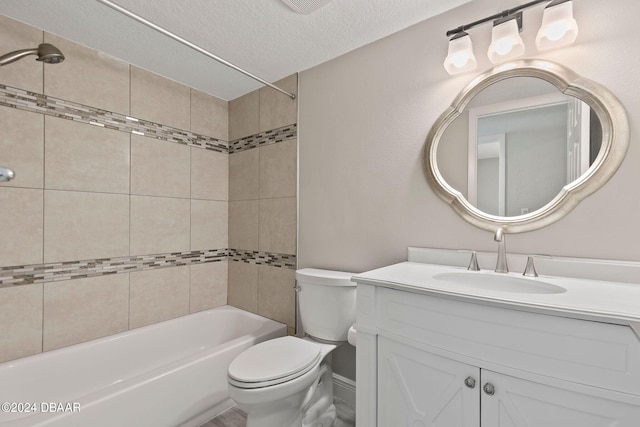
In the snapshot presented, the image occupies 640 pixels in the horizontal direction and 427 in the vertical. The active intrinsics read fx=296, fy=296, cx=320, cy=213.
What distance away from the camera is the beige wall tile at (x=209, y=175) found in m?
2.43

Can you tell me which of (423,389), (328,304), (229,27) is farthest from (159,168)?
(423,389)

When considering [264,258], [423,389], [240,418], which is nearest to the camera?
[423,389]

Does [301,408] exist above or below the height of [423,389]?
below

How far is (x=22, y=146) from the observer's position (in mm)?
1626

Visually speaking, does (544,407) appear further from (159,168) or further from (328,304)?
(159,168)

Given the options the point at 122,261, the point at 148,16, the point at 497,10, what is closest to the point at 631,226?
the point at 497,10

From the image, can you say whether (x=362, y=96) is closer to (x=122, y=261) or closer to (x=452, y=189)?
(x=452, y=189)

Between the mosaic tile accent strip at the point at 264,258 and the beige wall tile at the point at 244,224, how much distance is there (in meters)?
0.04

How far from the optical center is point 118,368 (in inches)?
74.6

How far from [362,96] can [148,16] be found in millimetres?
1240

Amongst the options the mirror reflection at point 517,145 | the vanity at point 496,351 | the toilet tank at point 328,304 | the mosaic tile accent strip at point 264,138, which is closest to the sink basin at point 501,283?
the vanity at point 496,351

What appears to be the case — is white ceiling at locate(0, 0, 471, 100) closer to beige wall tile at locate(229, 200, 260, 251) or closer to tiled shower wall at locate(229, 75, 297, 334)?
tiled shower wall at locate(229, 75, 297, 334)

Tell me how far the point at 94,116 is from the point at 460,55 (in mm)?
2157

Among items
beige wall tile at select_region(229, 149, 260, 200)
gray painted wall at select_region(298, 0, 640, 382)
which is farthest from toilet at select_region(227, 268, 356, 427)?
beige wall tile at select_region(229, 149, 260, 200)
